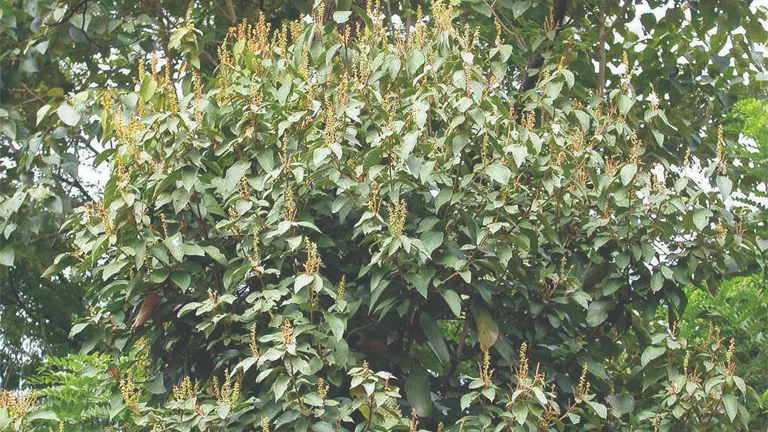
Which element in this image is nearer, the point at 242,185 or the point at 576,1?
the point at 242,185

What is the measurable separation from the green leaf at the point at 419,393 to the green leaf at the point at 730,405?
99cm

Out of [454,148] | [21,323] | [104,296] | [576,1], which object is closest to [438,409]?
[454,148]

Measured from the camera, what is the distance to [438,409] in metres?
4.09

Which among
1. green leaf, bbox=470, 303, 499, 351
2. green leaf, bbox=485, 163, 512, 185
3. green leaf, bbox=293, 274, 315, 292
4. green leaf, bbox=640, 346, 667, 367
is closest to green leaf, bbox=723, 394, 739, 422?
green leaf, bbox=640, 346, 667, 367

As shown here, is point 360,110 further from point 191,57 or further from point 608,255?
point 608,255

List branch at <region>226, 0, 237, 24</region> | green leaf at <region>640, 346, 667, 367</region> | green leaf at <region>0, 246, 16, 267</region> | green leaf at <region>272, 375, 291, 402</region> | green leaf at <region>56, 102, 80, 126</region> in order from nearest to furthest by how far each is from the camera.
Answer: green leaf at <region>272, 375, 291, 402</region> < green leaf at <region>640, 346, 667, 367</region> < green leaf at <region>56, 102, 80, 126</region> < green leaf at <region>0, 246, 16, 267</region> < branch at <region>226, 0, 237, 24</region>

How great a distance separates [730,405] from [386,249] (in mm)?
1276

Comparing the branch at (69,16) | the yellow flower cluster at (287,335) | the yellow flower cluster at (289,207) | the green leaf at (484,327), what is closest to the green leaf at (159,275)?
the yellow flower cluster at (289,207)

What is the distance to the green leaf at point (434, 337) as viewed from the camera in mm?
3914

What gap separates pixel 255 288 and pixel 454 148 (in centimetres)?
90

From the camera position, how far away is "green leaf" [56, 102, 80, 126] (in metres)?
5.04

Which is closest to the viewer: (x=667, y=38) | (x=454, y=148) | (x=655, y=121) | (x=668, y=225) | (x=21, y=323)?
(x=454, y=148)

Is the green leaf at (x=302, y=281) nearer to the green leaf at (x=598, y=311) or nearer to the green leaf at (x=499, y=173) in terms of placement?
the green leaf at (x=499, y=173)

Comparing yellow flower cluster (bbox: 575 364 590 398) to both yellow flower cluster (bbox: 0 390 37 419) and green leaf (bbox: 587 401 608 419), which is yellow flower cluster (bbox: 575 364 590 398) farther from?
yellow flower cluster (bbox: 0 390 37 419)
